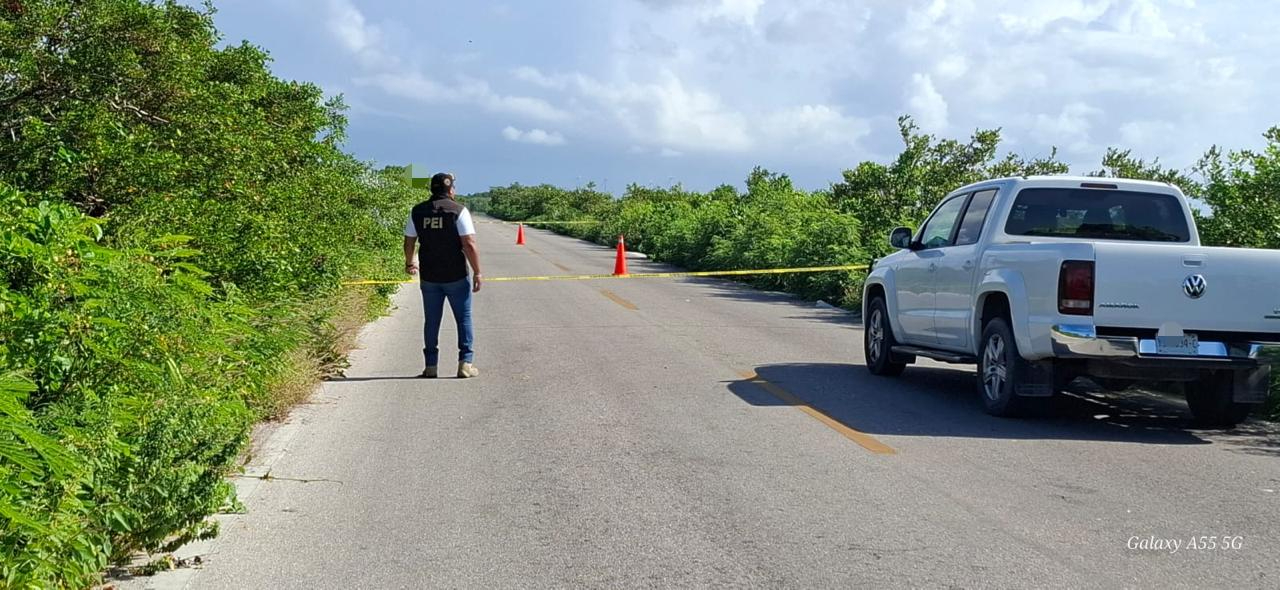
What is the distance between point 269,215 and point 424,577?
7.38 meters

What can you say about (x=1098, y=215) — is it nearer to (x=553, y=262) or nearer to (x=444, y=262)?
(x=444, y=262)

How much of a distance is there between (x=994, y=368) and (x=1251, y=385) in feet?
5.92

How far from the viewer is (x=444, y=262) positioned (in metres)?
11.9

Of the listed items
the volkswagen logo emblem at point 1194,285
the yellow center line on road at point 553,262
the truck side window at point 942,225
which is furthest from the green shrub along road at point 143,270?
the yellow center line on road at point 553,262

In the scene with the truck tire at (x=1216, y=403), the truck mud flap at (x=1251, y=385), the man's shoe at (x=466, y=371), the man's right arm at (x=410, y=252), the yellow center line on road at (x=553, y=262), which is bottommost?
the man's shoe at (x=466, y=371)

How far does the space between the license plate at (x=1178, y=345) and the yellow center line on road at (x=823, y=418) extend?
214 centimetres

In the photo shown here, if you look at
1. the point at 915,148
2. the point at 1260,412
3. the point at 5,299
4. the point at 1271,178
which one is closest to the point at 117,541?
the point at 5,299

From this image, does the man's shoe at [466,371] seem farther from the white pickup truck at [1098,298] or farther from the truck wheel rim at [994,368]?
the truck wheel rim at [994,368]

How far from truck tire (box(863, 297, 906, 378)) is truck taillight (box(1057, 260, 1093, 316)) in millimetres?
3063

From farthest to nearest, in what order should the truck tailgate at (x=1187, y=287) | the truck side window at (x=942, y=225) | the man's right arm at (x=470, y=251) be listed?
the man's right arm at (x=470, y=251)
the truck side window at (x=942, y=225)
the truck tailgate at (x=1187, y=287)

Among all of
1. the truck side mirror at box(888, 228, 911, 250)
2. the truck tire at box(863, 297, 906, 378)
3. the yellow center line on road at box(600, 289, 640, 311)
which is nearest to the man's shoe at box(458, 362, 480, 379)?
the truck tire at box(863, 297, 906, 378)

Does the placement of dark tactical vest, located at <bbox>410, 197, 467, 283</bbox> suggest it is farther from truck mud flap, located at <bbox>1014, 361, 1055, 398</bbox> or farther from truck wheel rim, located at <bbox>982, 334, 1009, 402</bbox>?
truck mud flap, located at <bbox>1014, 361, 1055, 398</bbox>

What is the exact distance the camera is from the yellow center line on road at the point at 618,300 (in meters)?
19.6

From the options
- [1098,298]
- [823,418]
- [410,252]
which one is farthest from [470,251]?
[1098,298]
